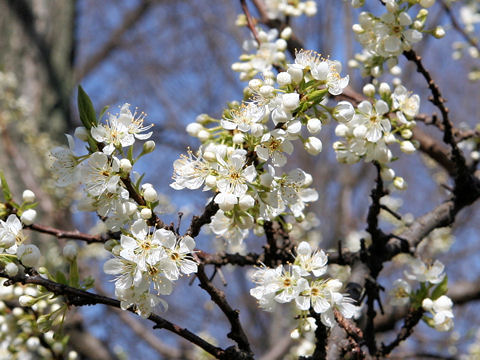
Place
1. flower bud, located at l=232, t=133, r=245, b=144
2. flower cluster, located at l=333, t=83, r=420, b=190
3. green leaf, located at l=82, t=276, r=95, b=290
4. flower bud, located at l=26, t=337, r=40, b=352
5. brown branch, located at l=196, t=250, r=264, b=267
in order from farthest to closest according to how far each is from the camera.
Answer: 1. flower bud, located at l=26, t=337, r=40, b=352
2. brown branch, located at l=196, t=250, r=264, b=267
3. flower cluster, located at l=333, t=83, r=420, b=190
4. green leaf, located at l=82, t=276, r=95, b=290
5. flower bud, located at l=232, t=133, r=245, b=144

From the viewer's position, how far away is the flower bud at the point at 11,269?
1.23m

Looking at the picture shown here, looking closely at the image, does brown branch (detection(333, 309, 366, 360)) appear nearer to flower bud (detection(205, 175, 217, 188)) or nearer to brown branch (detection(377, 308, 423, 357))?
brown branch (detection(377, 308, 423, 357))

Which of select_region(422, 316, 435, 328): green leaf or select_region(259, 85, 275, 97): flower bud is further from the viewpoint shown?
select_region(422, 316, 435, 328): green leaf

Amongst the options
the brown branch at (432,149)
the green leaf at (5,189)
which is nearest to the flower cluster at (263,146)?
the green leaf at (5,189)

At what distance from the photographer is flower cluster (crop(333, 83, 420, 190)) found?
1603 millimetres

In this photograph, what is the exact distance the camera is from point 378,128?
1.61 m

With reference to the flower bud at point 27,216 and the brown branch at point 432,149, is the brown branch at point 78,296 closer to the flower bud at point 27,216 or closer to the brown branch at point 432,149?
the flower bud at point 27,216

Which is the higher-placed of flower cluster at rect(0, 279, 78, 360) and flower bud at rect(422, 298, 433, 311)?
flower bud at rect(422, 298, 433, 311)

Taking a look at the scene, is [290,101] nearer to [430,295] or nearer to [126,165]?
[126,165]

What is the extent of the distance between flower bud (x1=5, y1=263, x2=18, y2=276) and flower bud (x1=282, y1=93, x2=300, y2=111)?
2.58 feet

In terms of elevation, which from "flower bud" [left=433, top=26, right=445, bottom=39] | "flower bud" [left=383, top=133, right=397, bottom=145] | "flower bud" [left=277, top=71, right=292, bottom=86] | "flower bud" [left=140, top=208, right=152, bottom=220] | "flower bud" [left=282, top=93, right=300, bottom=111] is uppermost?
"flower bud" [left=277, top=71, right=292, bottom=86]

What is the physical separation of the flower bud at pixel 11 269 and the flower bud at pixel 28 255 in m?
0.04

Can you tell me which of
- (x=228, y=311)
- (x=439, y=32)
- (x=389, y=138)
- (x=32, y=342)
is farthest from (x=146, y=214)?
(x=439, y=32)

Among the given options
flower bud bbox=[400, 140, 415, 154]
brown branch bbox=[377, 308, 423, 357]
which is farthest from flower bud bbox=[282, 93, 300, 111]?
brown branch bbox=[377, 308, 423, 357]
